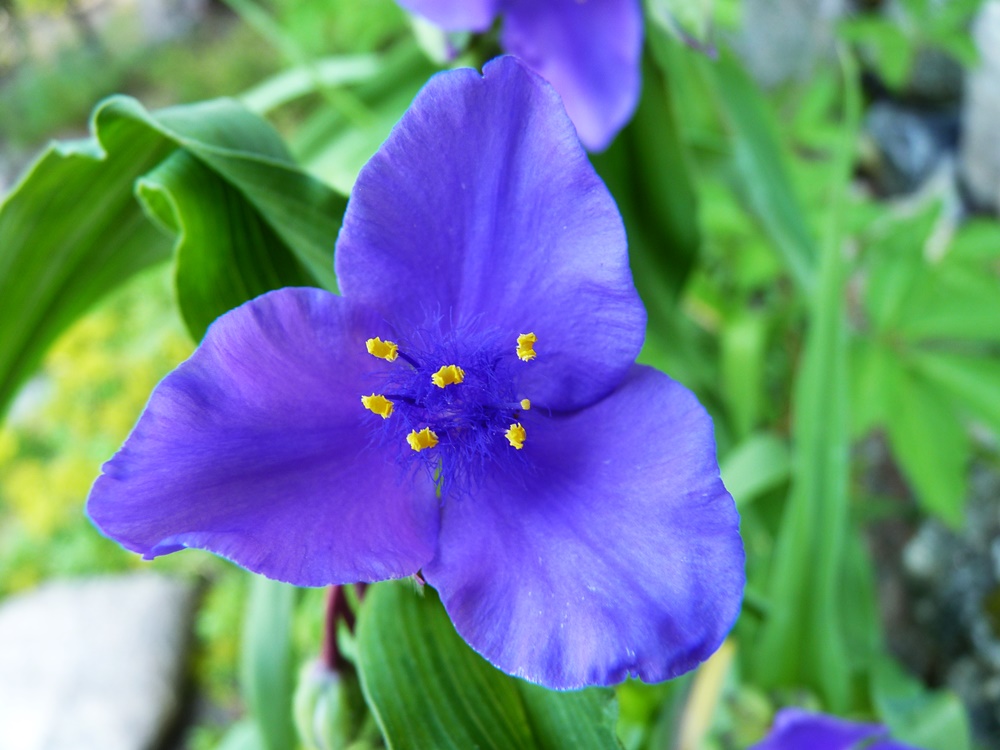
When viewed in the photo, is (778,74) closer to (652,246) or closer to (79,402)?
(652,246)

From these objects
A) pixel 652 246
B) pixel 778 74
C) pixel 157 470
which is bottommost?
pixel 778 74

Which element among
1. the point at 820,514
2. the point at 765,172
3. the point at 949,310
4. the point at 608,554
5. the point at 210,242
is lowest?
the point at 949,310

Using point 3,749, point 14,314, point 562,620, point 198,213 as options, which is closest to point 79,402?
point 3,749

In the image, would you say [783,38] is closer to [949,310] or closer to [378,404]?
[949,310]

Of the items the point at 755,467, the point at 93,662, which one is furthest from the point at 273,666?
the point at 93,662

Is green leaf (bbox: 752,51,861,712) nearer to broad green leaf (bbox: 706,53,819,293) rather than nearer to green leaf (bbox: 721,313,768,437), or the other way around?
broad green leaf (bbox: 706,53,819,293)

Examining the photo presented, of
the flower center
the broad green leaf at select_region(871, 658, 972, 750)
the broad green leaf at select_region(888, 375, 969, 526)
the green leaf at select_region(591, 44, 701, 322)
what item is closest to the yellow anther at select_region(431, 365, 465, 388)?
the flower center
